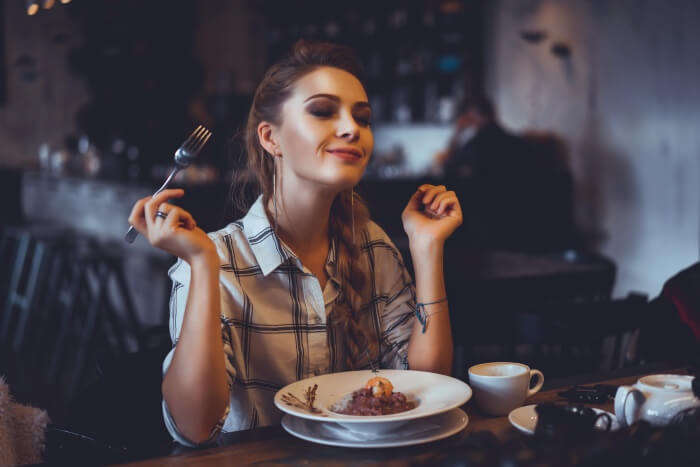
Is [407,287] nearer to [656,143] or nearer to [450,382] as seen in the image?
[450,382]

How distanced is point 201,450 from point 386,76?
21.8ft

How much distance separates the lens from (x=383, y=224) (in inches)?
174

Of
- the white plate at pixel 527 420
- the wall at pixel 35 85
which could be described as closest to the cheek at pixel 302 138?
the white plate at pixel 527 420

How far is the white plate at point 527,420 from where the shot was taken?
112cm

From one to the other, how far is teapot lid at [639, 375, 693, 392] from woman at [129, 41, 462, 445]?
1.44ft

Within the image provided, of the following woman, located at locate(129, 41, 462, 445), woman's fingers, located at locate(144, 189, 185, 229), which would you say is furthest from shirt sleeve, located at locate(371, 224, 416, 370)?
woman's fingers, located at locate(144, 189, 185, 229)

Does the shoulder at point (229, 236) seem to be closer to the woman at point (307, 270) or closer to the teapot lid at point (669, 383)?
the woman at point (307, 270)

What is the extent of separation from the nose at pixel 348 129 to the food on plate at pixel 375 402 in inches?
18.6

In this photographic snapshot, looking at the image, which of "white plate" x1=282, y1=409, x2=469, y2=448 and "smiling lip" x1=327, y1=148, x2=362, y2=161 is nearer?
"white plate" x1=282, y1=409, x2=469, y2=448

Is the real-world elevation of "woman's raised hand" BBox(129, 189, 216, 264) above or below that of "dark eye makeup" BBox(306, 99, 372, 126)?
below

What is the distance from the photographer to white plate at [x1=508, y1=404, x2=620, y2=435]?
112cm

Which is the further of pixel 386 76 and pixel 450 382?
pixel 386 76

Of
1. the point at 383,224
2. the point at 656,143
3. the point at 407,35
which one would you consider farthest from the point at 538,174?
the point at 407,35

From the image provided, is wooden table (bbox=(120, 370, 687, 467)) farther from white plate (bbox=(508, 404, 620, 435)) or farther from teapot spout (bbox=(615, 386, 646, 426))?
teapot spout (bbox=(615, 386, 646, 426))
